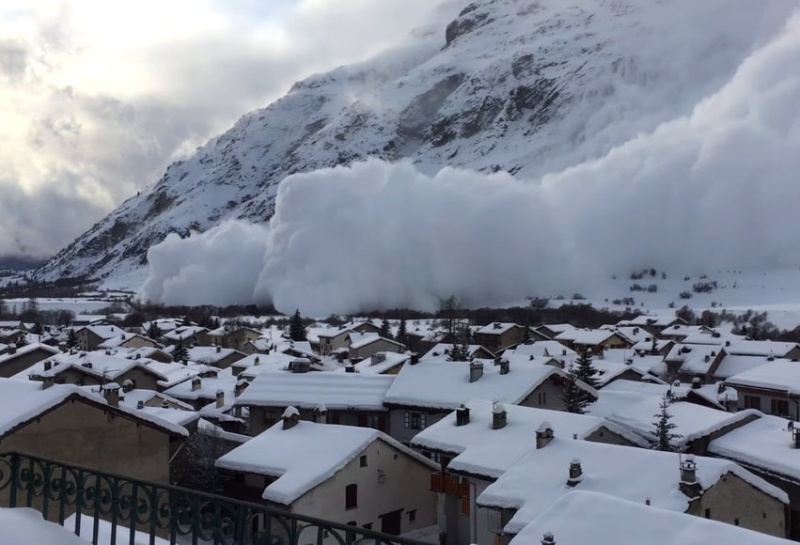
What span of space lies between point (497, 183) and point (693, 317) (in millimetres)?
57835

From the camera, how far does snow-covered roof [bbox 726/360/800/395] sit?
36.0 m

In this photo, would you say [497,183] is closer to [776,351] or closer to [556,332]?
[556,332]

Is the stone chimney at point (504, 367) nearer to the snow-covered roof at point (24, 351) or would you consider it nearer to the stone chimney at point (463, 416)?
the stone chimney at point (463, 416)

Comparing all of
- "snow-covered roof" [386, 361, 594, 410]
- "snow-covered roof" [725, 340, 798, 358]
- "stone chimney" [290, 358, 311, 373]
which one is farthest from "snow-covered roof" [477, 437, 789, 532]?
"snow-covered roof" [725, 340, 798, 358]

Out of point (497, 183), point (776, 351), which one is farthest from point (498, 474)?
point (497, 183)

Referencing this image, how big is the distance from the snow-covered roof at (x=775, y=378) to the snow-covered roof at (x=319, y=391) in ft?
59.3

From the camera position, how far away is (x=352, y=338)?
266 ft

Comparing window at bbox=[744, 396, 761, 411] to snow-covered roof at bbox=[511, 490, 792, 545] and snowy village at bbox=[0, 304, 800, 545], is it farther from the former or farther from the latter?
snow-covered roof at bbox=[511, 490, 792, 545]

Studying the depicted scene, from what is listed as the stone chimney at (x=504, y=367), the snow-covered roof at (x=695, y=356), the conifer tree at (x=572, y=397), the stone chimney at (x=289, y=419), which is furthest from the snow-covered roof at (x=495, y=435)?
the snow-covered roof at (x=695, y=356)

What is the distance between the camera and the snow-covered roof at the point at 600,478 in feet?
51.8

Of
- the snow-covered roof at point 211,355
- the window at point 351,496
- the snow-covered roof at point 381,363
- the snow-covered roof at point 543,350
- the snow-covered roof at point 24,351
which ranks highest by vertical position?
the snow-covered roof at point 24,351

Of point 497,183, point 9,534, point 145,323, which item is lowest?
point 145,323

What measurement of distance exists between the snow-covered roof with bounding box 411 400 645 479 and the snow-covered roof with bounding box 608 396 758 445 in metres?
1.43

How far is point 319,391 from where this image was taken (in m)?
33.4
